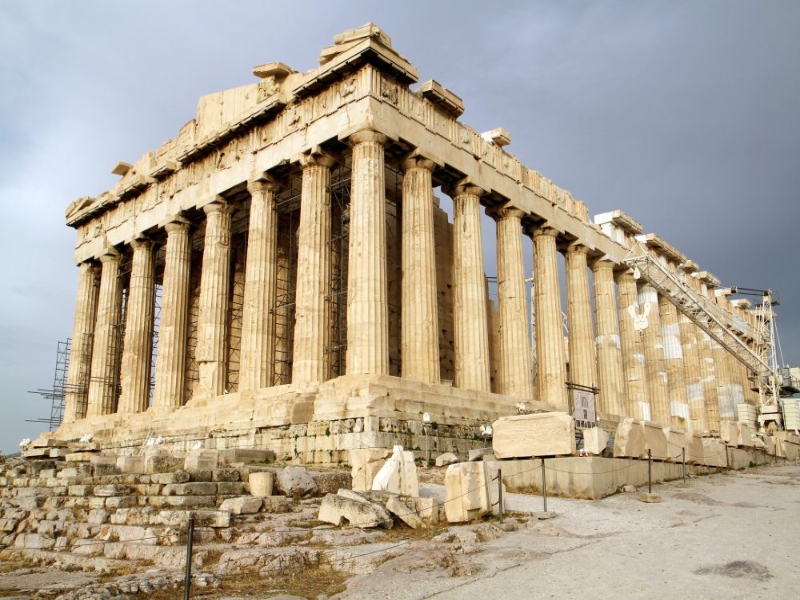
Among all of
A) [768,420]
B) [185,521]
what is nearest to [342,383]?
[185,521]

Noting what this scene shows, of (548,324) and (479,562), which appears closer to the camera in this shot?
(479,562)

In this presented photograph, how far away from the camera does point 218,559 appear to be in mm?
9055

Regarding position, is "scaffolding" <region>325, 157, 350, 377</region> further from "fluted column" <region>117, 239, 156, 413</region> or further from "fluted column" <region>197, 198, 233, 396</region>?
"fluted column" <region>117, 239, 156, 413</region>

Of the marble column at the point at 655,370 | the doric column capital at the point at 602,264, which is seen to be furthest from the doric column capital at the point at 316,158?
the marble column at the point at 655,370

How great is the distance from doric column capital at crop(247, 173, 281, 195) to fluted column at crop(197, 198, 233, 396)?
85.4 inches

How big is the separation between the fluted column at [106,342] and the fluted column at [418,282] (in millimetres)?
16095

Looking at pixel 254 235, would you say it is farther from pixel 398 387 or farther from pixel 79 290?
pixel 79 290

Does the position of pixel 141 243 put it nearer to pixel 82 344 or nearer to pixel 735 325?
pixel 82 344

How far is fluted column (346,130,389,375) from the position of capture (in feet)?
67.4

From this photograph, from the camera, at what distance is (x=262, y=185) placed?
25.8 metres

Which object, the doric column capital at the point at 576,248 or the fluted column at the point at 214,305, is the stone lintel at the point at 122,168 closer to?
the fluted column at the point at 214,305

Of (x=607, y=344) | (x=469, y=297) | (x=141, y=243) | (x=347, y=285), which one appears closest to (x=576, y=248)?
(x=607, y=344)

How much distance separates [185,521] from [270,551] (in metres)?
2.00

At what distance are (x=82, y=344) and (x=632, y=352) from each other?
2582 cm
